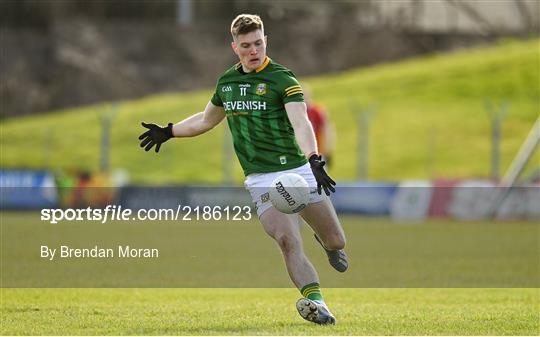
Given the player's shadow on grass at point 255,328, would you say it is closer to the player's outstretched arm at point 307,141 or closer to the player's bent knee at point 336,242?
the player's bent knee at point 336,242

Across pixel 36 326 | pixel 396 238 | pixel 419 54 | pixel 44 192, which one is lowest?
pixel 419 54

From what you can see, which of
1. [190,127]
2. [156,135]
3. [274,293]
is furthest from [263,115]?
[274,293]

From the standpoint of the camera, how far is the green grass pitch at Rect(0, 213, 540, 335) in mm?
8086

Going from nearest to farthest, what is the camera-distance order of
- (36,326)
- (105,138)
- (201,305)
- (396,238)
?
(36,326), (201,305), (396,238), (105,138)

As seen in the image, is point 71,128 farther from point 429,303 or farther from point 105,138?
point 429,303

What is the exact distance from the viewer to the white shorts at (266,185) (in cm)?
823

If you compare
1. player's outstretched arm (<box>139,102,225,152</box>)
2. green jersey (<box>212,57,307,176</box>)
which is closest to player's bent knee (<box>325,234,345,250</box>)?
green jersey (<box>212,57,307,176</box>)

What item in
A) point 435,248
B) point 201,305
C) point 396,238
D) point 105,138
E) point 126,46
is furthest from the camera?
point 126,46

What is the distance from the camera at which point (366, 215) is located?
29.0 m

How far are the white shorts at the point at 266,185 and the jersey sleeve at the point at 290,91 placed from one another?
54 cm

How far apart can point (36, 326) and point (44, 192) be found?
2390 cm

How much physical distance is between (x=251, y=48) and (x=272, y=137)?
2.19 feet

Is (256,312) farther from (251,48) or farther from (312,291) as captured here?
(251,48)

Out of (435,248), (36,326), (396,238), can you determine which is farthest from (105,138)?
(36,326)
